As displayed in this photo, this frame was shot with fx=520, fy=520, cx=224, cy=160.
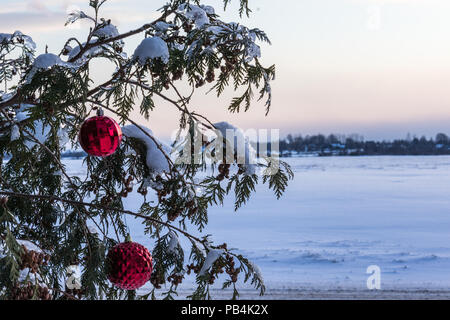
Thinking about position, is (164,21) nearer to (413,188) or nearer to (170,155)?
(170,155)

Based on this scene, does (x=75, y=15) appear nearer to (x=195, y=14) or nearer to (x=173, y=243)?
(x=195, y=14)

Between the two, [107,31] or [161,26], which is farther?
[107,31]

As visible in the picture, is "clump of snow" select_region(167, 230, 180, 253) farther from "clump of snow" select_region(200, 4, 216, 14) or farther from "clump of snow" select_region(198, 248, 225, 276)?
"clump of snow" select_region(200, 4, 216, 14)

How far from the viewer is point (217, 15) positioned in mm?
2654

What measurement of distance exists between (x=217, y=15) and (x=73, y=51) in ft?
2.51

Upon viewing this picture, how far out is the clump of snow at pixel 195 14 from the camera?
8.07ft

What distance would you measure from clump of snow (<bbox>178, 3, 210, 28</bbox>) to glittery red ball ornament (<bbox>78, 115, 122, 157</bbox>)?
712mm

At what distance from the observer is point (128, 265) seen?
2.14 m

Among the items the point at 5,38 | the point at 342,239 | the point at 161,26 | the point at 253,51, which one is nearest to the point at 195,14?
Answer: the point at 161,26

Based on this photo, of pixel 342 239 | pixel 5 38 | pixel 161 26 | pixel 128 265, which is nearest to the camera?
pixel 128 265

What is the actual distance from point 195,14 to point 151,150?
2.28 feet

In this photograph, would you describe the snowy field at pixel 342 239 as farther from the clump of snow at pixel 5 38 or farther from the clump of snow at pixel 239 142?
the clump of snow at pixel 239 142

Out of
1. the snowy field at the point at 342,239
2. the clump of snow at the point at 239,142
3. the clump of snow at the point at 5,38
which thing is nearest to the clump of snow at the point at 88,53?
the clump of snow at the point at 239,142

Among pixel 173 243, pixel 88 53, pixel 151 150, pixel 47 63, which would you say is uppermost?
pixel 88 53
